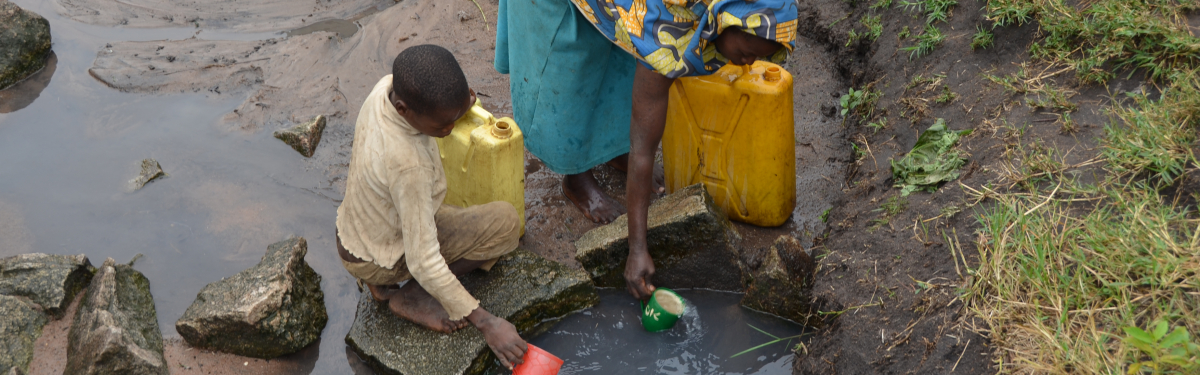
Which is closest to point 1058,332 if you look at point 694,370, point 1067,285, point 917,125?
point 1067,285

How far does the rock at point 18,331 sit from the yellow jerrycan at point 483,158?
1.65 metres

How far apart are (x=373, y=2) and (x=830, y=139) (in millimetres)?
3289

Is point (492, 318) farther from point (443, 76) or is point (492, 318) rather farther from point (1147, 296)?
point (1147, 296)

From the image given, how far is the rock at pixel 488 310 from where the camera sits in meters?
2.69

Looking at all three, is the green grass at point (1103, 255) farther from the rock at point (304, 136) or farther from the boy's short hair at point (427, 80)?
the rock at point (304, 136)

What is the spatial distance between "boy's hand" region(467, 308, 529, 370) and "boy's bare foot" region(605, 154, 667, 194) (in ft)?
4.23

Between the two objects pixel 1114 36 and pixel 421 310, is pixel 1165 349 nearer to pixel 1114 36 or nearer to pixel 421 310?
pixel 1114 36

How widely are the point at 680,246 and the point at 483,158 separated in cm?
88

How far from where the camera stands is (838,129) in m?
4.00

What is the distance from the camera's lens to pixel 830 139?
3932mm

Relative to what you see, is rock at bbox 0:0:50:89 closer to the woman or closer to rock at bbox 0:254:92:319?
rock at bbox 0:254:92:319

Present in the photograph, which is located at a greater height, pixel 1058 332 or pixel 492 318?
pixel 1058 332

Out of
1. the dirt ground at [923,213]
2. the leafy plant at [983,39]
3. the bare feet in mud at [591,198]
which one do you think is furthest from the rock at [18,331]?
the leafy plant at [983,39]

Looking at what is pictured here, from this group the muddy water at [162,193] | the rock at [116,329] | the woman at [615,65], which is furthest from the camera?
the muddy water at [162,193]
